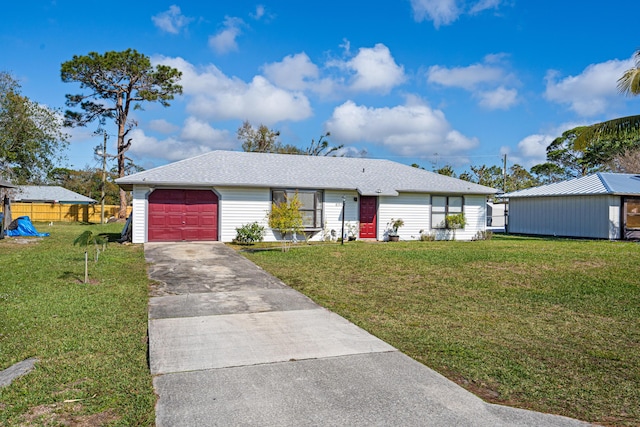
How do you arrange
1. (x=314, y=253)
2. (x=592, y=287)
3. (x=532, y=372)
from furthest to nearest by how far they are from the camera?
(x=314, y=253), (x=592, y=287), (x=532, y=372)

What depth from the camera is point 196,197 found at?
58.5 ft

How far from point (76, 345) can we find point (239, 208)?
13246 millimetres

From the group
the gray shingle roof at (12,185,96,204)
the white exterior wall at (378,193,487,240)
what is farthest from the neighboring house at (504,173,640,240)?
the gray shingle roof at (12,185,96,204)

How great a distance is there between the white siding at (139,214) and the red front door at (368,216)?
863 cm

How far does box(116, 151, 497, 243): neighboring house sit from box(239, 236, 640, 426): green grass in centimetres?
495

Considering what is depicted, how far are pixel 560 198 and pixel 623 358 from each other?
858 inches

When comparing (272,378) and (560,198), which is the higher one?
(560,198)

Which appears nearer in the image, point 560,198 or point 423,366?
point 423,366

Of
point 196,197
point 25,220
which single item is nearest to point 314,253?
point 196,197

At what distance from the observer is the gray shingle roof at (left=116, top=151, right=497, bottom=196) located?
1761cm

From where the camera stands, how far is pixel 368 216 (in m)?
20.0

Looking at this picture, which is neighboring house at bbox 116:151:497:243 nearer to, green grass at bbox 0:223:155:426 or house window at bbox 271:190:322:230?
house window at bbox 271:190:322:230

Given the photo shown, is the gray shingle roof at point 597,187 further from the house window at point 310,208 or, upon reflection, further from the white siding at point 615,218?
the house window at point 310,208

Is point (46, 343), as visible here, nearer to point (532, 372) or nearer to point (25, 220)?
point (532, 372)
